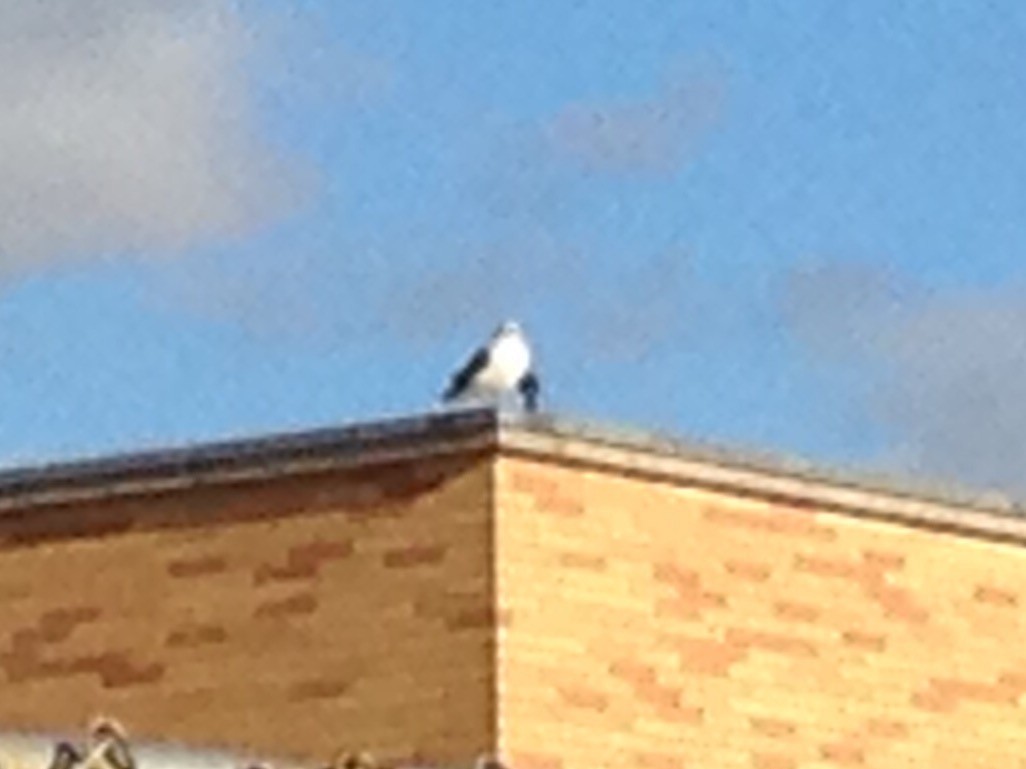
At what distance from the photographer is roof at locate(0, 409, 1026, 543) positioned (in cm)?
2098

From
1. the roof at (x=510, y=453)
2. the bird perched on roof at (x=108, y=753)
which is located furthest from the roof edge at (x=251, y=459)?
the bird perched on roof at (x=108, y=753)

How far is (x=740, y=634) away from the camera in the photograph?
2148 cm

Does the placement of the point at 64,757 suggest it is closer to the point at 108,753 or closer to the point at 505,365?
the point at 108,753

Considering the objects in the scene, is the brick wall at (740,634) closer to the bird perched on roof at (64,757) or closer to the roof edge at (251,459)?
the roof edge at (251,459)

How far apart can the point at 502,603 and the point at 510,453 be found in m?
0.71

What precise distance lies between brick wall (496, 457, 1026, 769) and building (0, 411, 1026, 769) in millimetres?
11

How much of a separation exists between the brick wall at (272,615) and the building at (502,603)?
1 cm

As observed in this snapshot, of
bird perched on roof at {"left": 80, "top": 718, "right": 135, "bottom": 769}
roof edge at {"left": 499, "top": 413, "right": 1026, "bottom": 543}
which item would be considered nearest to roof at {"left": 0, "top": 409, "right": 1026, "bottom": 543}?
roof edge at {"left": 499, "top": 413, "right": 1026, "bottom": 543}

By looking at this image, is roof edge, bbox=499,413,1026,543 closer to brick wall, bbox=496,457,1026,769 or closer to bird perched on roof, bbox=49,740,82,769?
brick wall, bbox=496,457,1026,769

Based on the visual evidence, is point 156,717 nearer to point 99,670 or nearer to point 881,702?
point 99,670

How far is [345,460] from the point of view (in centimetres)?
2117

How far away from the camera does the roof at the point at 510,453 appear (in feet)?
68.8

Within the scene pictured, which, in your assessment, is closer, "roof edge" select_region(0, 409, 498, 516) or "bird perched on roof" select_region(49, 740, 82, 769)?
"bird perched on roof" select_region(49, 740, 82, 769)

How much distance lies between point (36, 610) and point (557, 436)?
2911mm
